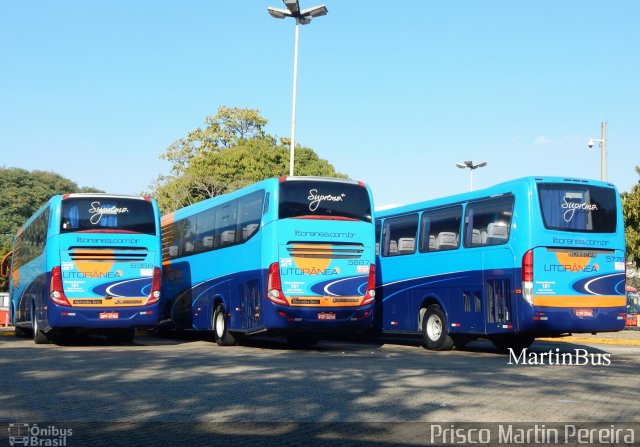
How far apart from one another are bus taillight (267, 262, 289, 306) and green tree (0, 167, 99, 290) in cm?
5454

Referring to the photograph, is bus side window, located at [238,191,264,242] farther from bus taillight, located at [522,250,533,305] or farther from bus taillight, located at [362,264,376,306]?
bus taillight, located at [522,250,533,305]

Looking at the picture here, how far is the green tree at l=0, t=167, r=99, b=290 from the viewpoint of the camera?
A: 241 feet

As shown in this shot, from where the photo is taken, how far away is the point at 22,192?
77.9 m

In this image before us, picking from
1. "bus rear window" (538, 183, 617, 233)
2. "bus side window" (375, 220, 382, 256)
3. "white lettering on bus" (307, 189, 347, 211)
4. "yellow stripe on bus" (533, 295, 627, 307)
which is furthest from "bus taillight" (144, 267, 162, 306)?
"bus rear window" (538, 183, 617, 233)

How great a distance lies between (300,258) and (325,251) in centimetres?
60

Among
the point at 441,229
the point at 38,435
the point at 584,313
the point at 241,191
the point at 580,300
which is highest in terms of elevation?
the point at 241,191

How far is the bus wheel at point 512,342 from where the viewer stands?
19.5 metres

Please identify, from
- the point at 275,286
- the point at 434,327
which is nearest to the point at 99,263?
the point at 275,286

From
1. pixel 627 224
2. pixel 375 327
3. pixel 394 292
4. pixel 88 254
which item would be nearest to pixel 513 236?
pixel 394 292

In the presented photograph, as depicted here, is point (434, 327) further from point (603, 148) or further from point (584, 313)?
point (603, 148)

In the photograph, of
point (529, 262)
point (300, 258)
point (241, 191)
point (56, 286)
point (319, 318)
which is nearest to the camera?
point (529, 262)

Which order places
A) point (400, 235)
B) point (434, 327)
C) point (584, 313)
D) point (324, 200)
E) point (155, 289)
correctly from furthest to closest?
point (400, 235)
point (155, 289)
point (434, 327)
point (324, 200)
point (584, 313)

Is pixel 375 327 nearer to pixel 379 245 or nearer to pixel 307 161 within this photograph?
pixel 379 245

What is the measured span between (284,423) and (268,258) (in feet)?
34.6
